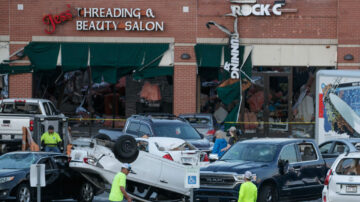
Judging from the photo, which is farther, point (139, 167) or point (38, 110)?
point (38, 110)

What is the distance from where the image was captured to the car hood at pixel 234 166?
17359 mm

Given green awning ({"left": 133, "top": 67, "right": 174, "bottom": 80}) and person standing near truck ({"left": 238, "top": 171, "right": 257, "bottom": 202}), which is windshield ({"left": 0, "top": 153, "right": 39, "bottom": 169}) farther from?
green awning ({"left": 133, "top": 67, "right": 174, "bottom": 80})

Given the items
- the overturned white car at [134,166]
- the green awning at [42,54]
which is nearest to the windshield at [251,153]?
the overturned white car at [134,166]

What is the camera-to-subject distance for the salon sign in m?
34.7

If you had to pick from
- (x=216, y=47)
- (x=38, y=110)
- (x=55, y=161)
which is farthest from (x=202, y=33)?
(x=55, y=161)

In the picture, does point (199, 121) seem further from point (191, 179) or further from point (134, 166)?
point (191, 179)

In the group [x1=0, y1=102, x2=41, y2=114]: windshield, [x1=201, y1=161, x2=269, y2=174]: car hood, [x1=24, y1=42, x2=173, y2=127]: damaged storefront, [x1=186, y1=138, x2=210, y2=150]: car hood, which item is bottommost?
[x1=201, y1=161, x2=269, y2=174]: car hood

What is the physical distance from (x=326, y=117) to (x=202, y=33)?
11.3m

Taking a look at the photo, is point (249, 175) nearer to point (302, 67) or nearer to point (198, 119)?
point (198, 119)

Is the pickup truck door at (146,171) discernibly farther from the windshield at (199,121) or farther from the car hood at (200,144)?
the windshield at (199,121)

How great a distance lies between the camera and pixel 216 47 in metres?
34.6

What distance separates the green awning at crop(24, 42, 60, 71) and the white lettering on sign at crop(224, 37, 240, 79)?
24.9 ft

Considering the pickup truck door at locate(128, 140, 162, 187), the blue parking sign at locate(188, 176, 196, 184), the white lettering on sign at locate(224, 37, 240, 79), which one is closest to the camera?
the blue parking sign at locate(188, 176, 196, 184)

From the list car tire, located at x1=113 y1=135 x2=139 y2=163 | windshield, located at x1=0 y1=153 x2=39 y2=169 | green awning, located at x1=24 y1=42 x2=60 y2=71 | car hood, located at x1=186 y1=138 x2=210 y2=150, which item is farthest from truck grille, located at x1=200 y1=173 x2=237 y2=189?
green awning, located at x1=24 y1=42 x2=60 y2=71
